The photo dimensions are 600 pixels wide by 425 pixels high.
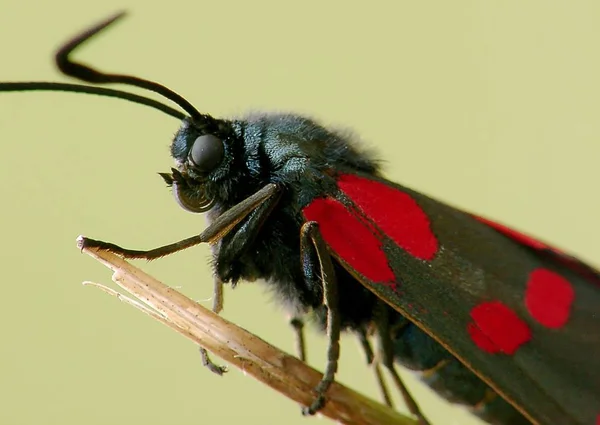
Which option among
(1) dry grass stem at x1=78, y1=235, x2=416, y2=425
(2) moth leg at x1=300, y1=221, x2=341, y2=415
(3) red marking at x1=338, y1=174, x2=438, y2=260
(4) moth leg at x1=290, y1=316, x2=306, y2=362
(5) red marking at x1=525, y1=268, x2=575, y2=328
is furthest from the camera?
(4) moth leg at x1=290, y1=316, x2=306, y2=362

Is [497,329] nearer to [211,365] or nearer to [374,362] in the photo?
[374,362]

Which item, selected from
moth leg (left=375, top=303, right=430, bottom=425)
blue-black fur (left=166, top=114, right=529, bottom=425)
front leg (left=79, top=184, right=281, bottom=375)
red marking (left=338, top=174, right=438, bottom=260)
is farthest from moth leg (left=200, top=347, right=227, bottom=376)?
red marking (left=338, top=174, right=438, bottom=260)

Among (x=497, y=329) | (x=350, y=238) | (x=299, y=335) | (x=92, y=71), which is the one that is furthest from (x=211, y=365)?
(x=92, y=71)

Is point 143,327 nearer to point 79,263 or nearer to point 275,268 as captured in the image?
point 79,263

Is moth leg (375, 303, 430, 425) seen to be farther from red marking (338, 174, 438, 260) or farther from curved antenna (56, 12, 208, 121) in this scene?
curved antenna (56, 12, 208, 121)

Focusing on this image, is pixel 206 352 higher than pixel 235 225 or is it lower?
lower

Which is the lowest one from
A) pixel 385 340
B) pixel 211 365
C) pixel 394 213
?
pixel 211 365

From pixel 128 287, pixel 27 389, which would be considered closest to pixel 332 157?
pixel 128 287
